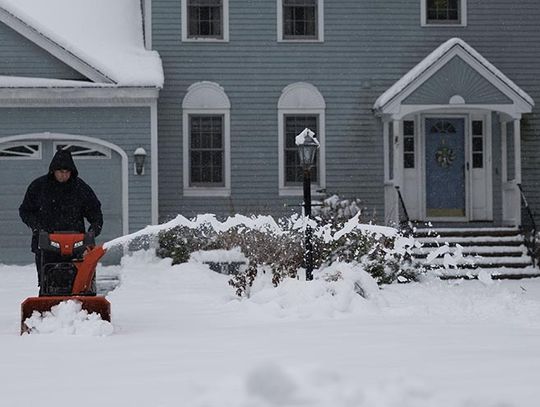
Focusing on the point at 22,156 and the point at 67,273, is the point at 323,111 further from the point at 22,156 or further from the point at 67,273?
the point at 67,273

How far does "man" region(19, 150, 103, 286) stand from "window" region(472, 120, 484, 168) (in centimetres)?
1295

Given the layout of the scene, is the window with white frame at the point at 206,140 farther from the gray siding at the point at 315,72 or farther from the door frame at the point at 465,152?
the door frame at the point at 465,152

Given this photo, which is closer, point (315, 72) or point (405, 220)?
point (405, 220)

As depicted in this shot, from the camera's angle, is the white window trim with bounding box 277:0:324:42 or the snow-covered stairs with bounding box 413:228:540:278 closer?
the snow-covered stairs with bounding box 413:228:540:278

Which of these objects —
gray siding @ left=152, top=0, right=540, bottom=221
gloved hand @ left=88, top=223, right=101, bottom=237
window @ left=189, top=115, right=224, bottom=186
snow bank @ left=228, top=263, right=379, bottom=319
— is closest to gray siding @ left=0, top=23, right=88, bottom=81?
gray siding @ left=152, top=0, right=540, bottom=221

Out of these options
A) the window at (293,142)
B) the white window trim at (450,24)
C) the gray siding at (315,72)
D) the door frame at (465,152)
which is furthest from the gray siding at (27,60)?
the white window trim at (450,24)

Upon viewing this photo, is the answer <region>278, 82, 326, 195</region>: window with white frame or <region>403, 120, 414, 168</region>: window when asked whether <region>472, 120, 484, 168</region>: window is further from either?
<region>278, 82, 326, 195</region>: window with white frame

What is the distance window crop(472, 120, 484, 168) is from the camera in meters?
20.8

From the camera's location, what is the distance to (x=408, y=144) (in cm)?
2080

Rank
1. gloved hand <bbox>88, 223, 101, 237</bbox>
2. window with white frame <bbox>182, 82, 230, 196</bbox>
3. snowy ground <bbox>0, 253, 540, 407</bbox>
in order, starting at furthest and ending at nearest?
1. window with white frame <bbox>182, 82, 230, 196</bbox>
2. gloved hand <bbox>88, 223, 101, 237</bbox>
3. snowy ground <bbox>0, 253, 540, 407</bbox>

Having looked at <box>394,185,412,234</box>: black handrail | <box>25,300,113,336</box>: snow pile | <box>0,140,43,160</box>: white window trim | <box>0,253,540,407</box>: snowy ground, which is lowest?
<box>0,253,540,407</box>: snowy ground

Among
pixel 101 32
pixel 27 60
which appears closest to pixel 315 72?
pixel 101 32

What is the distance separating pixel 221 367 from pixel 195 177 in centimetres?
1389

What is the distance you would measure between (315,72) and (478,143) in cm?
394
